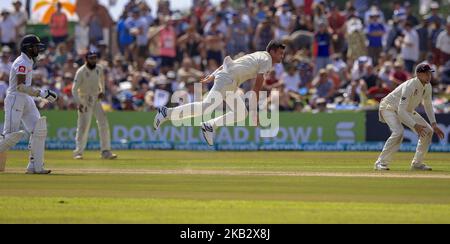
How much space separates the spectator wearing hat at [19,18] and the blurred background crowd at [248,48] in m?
0.03

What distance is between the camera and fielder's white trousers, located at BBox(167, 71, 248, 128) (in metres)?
16.5

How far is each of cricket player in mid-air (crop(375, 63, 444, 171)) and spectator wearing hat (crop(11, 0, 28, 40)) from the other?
1585 cm

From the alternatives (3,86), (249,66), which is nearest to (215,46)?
(3,86)

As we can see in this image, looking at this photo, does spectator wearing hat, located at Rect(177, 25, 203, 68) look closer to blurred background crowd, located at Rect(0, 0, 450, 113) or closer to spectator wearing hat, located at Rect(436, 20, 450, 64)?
blurred background crowd, located at Rect(0, 0, 450, 113)

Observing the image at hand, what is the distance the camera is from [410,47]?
27.3 meters

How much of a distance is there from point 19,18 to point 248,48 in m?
6.57

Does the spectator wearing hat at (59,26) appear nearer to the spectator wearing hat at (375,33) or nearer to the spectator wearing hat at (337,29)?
the spectator wearing hat at (337,29)

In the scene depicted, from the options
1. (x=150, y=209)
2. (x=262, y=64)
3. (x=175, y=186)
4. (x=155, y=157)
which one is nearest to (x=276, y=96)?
(x=155, y=157)

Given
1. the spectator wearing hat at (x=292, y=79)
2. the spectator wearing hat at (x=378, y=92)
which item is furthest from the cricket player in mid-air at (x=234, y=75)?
the spectator wearing hat at (x=292, y=79)

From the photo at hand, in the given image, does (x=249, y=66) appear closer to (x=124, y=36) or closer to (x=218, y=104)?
(x=218, y=104)

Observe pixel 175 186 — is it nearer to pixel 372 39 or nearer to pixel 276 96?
pixel 276 96

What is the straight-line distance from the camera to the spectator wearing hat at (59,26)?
3055 cm

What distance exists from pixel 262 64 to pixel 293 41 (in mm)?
12454

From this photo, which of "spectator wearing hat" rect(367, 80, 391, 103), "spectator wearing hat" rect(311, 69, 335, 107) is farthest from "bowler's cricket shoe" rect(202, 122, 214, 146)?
"spectator wearing hat" rect(311, 69, 335, 107)
